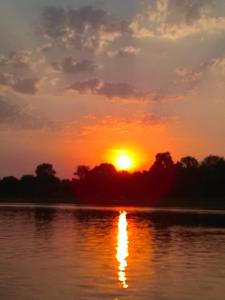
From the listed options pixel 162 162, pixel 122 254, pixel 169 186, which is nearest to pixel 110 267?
pixel 122 254

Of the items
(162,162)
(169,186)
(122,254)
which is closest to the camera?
(122,254)

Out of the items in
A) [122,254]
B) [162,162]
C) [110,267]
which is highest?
[162,162]

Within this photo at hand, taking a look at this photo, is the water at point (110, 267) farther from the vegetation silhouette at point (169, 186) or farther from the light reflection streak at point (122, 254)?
the vegetation silhouette at point (169, 186)

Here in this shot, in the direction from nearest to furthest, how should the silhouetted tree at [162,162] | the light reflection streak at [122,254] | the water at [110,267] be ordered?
1. the water at [110,267]
2. the light reflection streak at [122,254]
3. the silhouetted tree at [162,162]

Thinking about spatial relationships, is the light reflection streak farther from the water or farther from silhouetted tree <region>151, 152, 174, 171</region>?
silhouetted tree <region>151, 152, 174, 171</region>

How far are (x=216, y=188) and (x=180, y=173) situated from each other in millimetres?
18913

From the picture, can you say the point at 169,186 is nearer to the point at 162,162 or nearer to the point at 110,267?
the point at 162,162

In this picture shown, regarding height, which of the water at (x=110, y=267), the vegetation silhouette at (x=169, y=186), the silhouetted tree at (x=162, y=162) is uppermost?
the silhouetted tree at (x=162, y=162)

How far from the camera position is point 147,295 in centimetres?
2234

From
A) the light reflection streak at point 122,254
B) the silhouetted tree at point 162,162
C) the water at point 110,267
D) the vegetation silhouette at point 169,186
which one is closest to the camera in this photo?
the water at point 110,267

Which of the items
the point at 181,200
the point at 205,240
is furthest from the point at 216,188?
the point at 205,240

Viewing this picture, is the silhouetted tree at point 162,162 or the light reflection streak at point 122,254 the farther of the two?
the silhouetted tree at point 162,162

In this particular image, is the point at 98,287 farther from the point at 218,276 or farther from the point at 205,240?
the point at 205,240

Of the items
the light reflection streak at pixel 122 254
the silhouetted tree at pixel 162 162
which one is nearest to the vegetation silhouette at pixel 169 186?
the silhouetted tree at pixel 162 162
